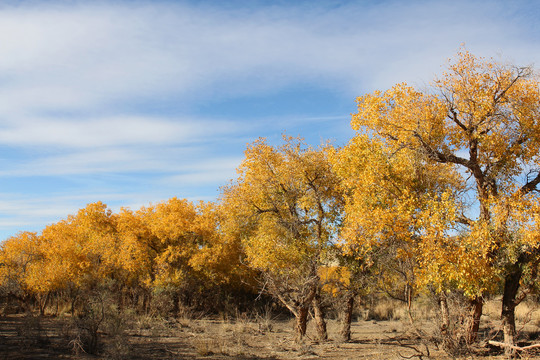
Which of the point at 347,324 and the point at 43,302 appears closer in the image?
the point at 347,324

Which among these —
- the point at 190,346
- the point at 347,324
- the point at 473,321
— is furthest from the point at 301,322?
the point at 473,321

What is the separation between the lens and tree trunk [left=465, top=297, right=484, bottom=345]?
14500mm

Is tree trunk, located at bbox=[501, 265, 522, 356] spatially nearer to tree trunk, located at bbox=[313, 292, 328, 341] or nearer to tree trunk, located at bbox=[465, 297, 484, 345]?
tree trunk, located at bbox=[465, 297, 484, 345]

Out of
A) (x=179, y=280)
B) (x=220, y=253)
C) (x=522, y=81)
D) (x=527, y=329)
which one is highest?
(x=522, y=81)

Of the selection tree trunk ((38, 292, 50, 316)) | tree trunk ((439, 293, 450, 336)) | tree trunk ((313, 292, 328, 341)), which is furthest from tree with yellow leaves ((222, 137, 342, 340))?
tree trunk ((38, 292, 50, 316))

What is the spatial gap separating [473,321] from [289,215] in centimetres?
769

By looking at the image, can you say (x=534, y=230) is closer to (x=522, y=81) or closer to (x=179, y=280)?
(x=522, y=81)

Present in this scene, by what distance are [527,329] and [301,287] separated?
12.6m

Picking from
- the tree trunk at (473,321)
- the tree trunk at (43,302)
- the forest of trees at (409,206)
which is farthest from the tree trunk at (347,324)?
the tree trunk at (43,302)

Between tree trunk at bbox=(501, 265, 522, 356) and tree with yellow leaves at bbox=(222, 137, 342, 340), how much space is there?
6.35m

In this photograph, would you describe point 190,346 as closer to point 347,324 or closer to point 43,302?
point 347,324

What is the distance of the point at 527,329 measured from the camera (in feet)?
71.2

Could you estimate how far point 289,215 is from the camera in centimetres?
1828

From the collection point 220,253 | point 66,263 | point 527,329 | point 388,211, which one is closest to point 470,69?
point 388,211
